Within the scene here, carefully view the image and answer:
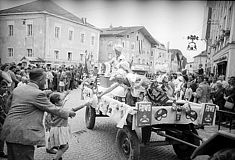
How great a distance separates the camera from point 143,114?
9.11 ft

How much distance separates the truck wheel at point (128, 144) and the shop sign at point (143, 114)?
38 cm

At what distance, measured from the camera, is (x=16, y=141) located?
2.07m

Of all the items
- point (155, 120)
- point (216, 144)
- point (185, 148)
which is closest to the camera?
point (216, 144)

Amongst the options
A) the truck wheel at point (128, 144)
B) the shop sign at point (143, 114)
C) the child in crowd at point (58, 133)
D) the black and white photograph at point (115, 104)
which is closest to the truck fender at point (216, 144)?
the black and white photograph at point (115, 104)

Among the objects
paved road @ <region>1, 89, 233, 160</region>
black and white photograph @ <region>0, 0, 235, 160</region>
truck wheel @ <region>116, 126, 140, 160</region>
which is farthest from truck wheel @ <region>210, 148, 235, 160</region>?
paved road @ <region>1, 89, 233, 160</region>

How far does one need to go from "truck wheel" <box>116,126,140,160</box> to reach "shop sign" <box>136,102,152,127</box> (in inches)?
14.9

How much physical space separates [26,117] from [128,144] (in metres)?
1.67

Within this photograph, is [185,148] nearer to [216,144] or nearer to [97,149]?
[97,149]

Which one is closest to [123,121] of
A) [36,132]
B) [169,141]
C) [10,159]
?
[169,141]

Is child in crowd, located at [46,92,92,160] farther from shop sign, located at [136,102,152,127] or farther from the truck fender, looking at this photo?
the truck fender

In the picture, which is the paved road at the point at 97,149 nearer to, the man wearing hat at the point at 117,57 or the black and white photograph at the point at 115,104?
the black and white photograph at the point at 115,104

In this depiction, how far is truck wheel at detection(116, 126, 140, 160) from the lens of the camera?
3014 millimetres

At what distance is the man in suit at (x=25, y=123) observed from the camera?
2072 mm

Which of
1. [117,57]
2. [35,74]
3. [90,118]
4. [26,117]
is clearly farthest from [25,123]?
[90,118]
